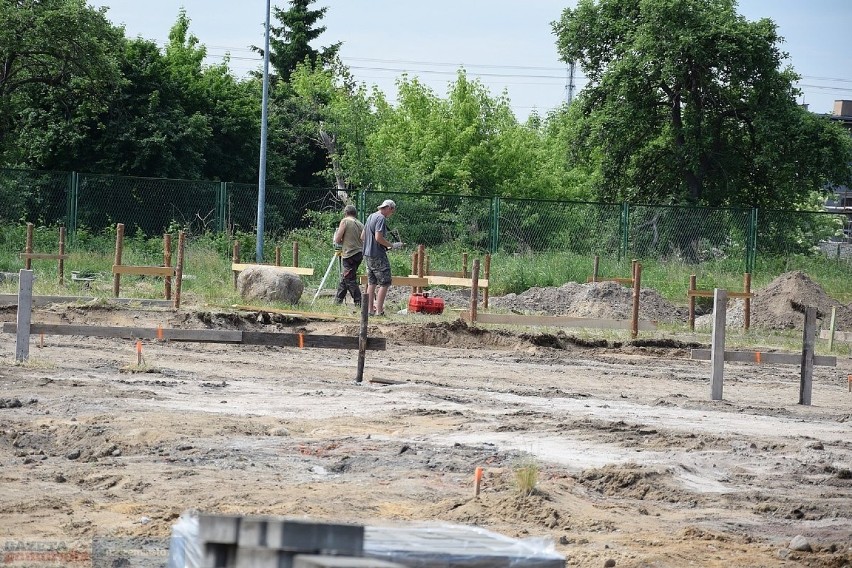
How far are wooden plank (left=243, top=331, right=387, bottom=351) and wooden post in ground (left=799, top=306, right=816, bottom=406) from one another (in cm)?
479

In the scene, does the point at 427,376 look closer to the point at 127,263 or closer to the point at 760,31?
the point at 127,263

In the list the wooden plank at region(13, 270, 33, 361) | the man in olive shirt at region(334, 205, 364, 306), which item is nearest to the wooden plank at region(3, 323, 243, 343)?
the wooden plank at region(13, 270, 33, 361)

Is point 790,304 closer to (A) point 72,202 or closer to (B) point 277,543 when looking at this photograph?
(A) point 72,202

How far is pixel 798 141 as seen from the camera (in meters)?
34.8

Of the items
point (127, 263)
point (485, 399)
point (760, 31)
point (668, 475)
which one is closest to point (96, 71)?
point (127, 263)

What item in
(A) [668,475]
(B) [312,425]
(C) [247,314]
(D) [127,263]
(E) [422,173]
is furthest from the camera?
(E) [422,173]

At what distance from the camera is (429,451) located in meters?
9.32

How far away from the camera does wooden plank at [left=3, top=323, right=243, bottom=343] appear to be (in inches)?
504

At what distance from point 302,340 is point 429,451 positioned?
150 inches

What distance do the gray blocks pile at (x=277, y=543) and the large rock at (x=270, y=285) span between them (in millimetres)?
18349

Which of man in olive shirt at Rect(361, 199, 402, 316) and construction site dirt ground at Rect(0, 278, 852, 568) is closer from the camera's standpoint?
construction site dirt ground at Rect(0, 278, 852, 568)

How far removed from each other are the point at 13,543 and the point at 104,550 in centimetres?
57

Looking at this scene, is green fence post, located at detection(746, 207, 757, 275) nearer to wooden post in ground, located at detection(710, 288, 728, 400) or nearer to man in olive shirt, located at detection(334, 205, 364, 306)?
man in olive shirt, located at detection(334, 205, 364, 306)

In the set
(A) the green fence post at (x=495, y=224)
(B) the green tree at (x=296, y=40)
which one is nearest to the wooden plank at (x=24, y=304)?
(A) the green fence post at (x=495, y=224)
